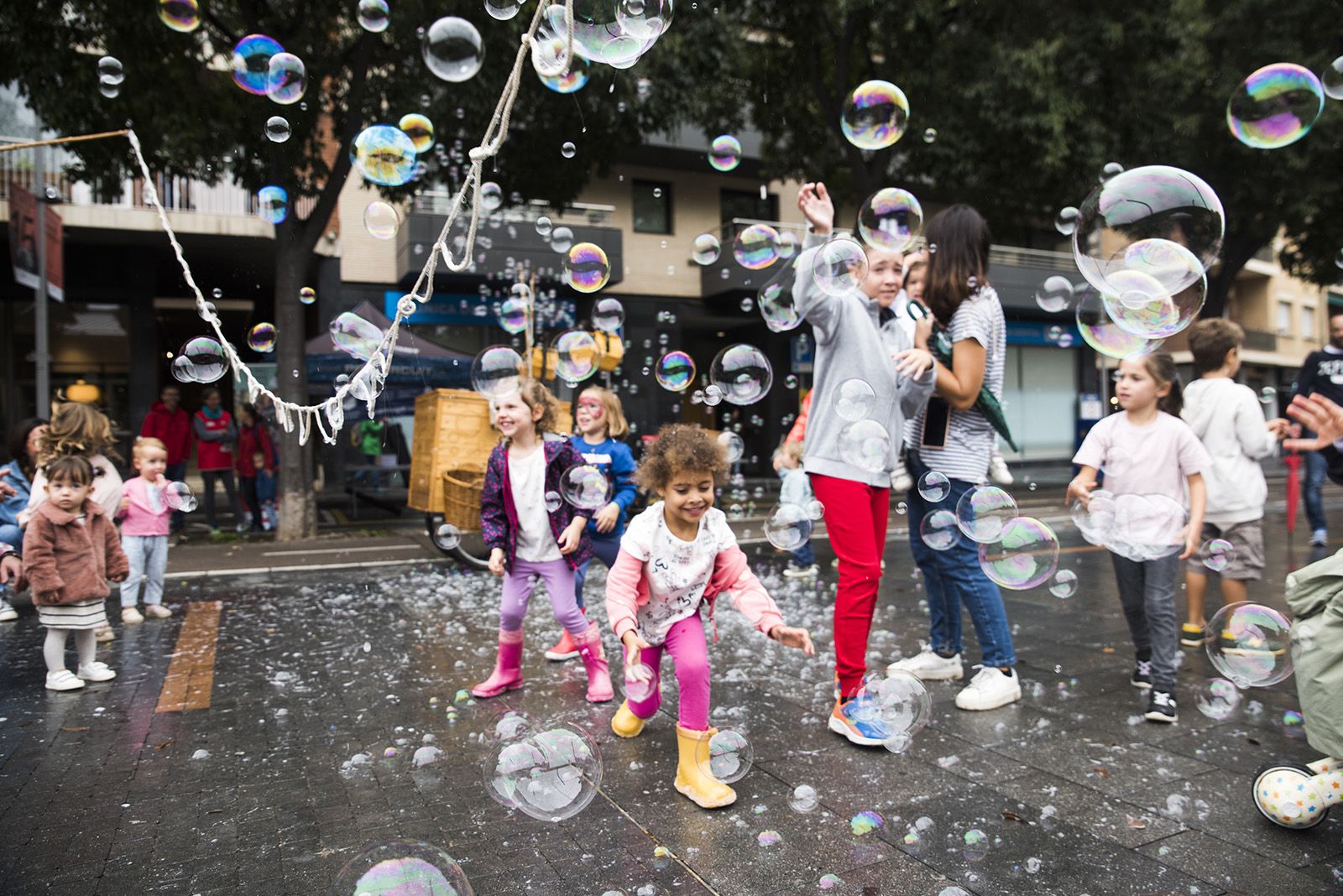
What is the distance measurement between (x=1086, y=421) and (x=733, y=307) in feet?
35.9

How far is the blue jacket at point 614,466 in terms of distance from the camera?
193 inches

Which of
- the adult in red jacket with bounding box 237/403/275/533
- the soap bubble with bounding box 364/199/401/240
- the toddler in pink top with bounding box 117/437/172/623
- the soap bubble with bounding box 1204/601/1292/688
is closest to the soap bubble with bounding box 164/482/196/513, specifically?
the toddler in pink top with bounding box 117/437/172/623

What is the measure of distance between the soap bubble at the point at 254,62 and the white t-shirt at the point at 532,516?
2985 mm

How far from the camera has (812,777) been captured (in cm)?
307

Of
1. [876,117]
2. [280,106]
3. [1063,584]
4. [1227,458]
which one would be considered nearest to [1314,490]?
[1227,458]

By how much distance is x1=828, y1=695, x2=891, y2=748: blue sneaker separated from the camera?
3.22 meters

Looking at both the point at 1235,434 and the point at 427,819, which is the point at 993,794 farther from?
the point at 1235,434

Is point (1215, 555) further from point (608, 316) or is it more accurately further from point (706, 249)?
point (608, 316)

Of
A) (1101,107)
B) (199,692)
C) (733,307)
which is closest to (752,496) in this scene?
(733,307)

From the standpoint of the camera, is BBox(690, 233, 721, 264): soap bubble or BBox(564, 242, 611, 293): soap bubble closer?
BBox(564, 242, 611, 293): soap bubble

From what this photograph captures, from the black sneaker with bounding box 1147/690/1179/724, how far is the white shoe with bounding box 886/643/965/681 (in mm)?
831

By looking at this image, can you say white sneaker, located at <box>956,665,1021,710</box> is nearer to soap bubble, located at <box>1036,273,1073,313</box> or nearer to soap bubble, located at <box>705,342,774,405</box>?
soap bubble, located at <box>705,342,774,405</box>

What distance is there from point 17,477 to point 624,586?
5.28m

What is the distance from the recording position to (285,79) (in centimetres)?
532
